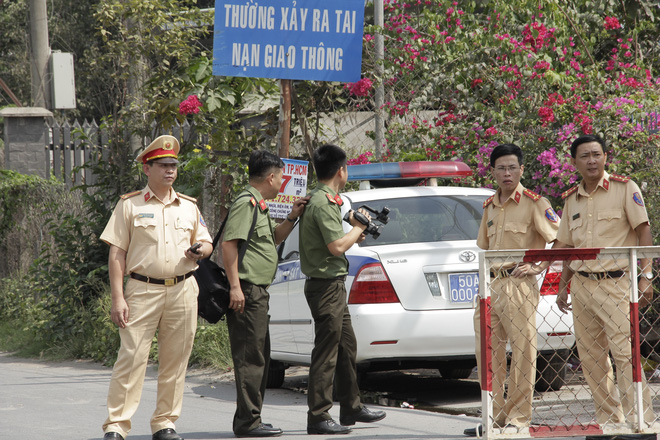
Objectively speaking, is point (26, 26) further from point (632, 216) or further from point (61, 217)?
point (632, 216)

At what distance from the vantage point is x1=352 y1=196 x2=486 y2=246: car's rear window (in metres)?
6.64

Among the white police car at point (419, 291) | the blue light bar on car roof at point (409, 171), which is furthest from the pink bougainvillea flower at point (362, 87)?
the white police car at point (419, 291)

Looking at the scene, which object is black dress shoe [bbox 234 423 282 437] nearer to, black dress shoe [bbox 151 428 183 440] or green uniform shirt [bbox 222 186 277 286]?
black dress shoe [bbox 151 428 183 440]

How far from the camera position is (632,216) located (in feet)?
16.6

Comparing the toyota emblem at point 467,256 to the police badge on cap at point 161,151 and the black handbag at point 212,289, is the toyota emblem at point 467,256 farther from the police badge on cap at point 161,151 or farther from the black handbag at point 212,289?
the police badge on cap at point 161,151

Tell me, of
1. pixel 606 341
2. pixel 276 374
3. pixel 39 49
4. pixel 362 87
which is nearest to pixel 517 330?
pixel 606 341

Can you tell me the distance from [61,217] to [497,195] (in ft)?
24.6

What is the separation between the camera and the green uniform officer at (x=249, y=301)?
563 cm

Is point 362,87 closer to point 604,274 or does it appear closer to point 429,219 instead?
point 429,219

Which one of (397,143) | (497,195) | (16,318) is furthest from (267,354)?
(16,318)

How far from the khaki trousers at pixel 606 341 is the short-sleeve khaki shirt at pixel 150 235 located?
228 centimetres

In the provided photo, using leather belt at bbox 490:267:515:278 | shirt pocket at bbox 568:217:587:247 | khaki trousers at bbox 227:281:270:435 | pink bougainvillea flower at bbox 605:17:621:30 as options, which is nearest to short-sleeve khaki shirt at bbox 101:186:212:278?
khaki trousers at bbox 227:281:270:435

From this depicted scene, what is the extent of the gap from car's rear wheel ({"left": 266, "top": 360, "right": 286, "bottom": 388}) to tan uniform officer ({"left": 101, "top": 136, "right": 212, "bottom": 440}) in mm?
2229

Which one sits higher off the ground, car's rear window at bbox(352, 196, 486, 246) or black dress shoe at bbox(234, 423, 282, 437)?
car's rear window at bbox(352, 196, 486, 246)
